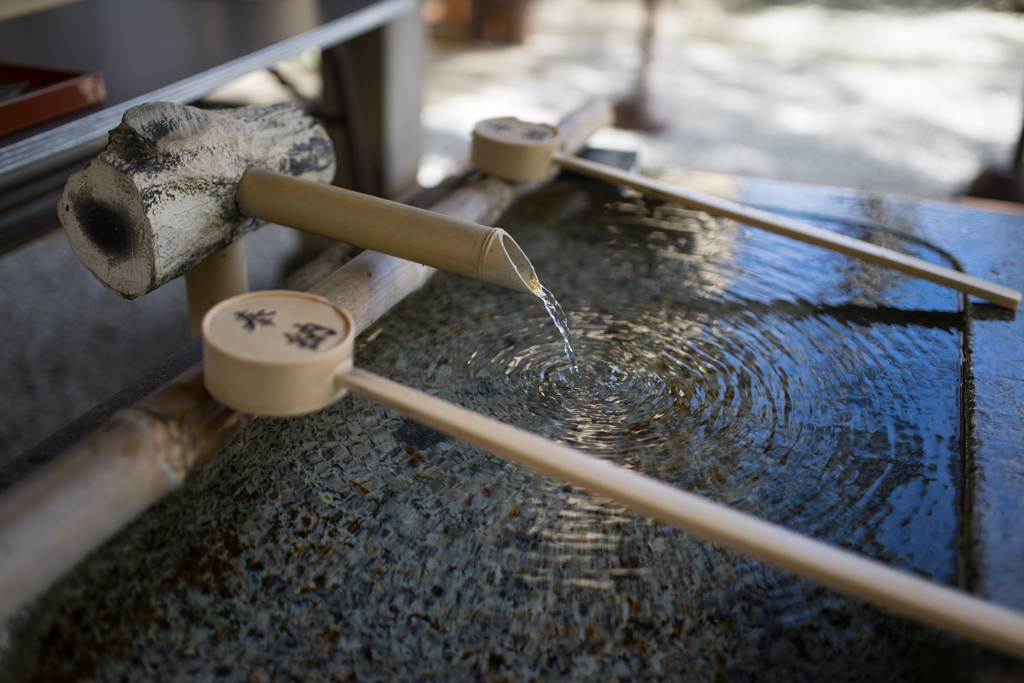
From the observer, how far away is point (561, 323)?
1.52m

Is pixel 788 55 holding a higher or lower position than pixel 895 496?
lower

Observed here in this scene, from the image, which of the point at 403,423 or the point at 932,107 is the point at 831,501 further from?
the point at 932,107

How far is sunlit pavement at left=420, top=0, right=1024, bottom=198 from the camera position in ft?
16.0

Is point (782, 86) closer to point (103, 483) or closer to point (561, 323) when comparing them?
point (561, 323)

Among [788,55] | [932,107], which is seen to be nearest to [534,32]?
[788,55]

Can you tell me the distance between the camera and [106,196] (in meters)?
1.25

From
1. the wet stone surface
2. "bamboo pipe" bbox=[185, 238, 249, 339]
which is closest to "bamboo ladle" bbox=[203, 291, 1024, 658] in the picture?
the wet stone surface

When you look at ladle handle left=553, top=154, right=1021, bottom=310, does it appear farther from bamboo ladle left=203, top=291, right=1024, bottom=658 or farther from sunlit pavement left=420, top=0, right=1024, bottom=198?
sunlit pavement left=420, top=0, right=1024, bottom=198

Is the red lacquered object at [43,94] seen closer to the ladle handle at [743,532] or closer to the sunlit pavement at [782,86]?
the ladle handle at [743,532]

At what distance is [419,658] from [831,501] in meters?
0.66

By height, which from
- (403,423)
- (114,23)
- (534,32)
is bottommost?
(534,32)

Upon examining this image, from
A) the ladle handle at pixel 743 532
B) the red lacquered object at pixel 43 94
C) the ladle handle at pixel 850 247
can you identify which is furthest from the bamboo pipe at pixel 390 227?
the red lacquered object at pixel 43 94

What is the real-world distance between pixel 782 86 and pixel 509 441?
21.3ft

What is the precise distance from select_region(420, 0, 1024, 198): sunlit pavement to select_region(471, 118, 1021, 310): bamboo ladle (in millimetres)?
1991
